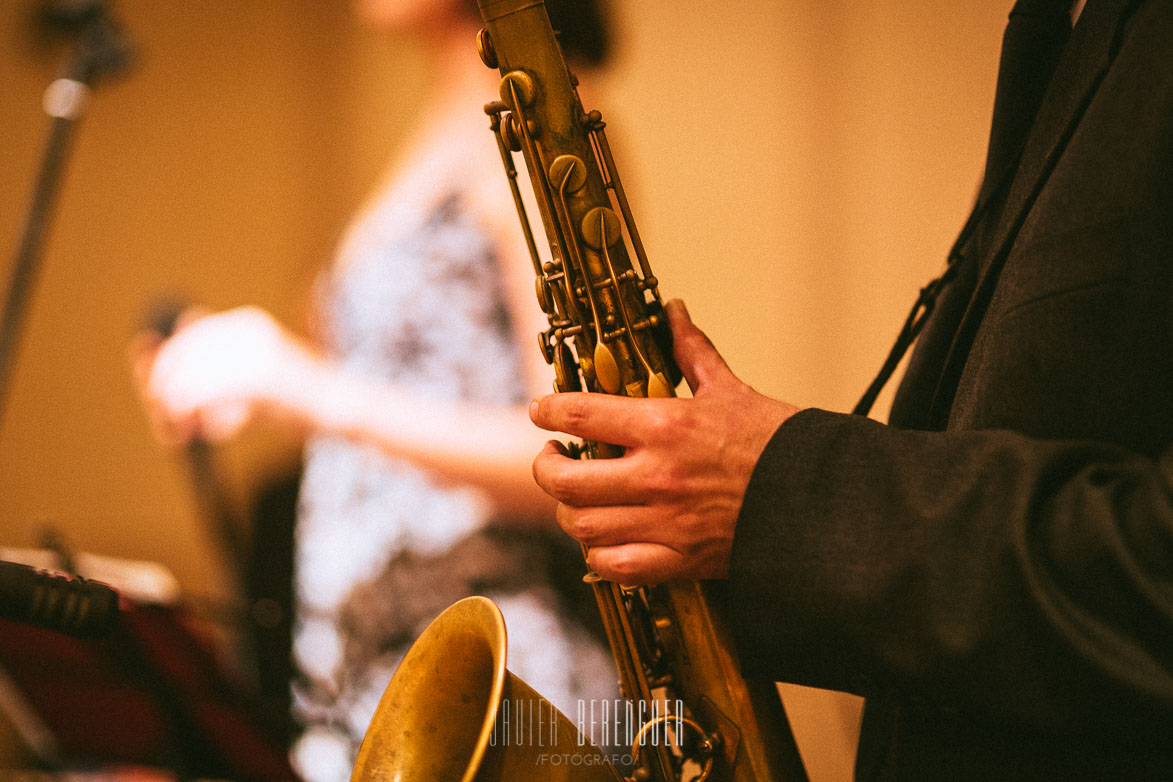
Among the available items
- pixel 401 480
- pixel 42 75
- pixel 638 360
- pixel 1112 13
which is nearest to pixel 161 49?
pixel 42 75

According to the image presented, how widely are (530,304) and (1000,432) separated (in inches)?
46.6

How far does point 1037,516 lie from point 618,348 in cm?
40

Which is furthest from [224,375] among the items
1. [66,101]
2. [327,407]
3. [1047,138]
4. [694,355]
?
[1047,138]

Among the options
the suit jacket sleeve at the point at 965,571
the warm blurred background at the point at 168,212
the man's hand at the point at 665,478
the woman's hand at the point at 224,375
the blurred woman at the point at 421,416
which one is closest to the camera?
the suit jacket sleeve at the point at 965,571

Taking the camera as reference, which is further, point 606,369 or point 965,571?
point 606,369

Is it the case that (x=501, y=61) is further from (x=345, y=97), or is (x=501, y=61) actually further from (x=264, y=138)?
(x=264, y=138)

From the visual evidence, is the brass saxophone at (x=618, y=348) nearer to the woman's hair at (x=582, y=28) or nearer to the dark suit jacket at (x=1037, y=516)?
the dark suit jacket at (x=1037, y=516)

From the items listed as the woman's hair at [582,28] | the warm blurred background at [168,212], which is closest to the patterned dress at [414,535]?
the woman's hair at [582,28]

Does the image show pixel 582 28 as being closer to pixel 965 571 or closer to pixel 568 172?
pixel 568 172

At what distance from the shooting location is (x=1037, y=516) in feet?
1.65

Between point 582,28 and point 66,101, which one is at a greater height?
point 66,101

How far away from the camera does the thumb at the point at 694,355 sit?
0.68m

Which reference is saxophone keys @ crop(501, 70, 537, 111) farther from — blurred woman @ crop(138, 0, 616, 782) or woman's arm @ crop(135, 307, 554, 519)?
woman's arm @ crop(135, 307, 554, 519)

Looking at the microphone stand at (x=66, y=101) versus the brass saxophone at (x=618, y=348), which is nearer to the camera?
the brass saxophone at (x=618, y=348)
